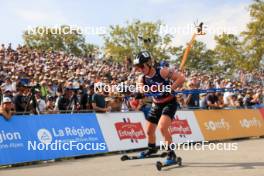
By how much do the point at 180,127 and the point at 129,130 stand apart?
8.85 ft

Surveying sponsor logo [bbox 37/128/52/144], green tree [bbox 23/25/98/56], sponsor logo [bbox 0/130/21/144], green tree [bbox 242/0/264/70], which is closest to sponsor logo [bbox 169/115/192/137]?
sponsor logo [bbox 37/128/52/144]

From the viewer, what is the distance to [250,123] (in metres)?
20.4

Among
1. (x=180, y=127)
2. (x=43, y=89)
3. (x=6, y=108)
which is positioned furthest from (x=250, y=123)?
(x=6, y=108)

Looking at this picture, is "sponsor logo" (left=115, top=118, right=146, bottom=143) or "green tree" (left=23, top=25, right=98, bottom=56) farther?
"green tree" (left=23, top=25, right=98, bottom=56)

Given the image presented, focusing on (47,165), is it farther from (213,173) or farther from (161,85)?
(213,173)

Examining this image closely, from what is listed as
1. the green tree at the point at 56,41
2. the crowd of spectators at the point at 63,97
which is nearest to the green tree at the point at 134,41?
the green tree at the point at 56,41

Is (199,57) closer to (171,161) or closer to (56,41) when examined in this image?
(56,41)

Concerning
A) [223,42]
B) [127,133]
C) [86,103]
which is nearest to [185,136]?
[127,133]

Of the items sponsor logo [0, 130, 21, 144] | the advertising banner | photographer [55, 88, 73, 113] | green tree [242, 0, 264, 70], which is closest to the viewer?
sponsor logo [0, 130, 21, 144]

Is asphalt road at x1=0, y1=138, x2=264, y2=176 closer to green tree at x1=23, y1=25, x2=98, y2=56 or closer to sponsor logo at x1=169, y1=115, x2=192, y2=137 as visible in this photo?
sponsor logo at x1=169, y1=115, x2=192, y2=137

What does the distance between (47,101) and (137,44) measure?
158ft

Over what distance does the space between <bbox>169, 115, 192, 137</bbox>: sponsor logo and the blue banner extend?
3.51m

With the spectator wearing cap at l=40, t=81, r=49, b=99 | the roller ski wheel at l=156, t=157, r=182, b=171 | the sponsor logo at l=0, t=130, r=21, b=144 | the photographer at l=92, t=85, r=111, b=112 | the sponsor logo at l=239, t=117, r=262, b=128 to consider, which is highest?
the spectator wearing cap at l=40, t=81, r=49, b=99

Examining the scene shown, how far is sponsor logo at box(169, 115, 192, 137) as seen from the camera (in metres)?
16.1
